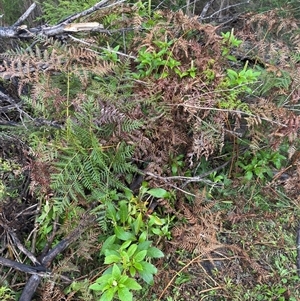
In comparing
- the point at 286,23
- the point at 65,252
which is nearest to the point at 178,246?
the point at 65,252

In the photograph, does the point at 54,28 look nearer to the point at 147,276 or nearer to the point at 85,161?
the point at 85,161

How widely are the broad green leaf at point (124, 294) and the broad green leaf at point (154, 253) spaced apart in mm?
236

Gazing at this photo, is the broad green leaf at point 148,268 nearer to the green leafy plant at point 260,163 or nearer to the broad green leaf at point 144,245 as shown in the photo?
the broad green leaf at point 144,245

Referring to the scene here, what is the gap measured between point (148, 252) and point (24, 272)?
656 millimetres

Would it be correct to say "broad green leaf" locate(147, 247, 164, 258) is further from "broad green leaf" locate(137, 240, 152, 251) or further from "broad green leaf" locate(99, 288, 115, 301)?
"broad green leaf" locate(99, 288, 115, 301)

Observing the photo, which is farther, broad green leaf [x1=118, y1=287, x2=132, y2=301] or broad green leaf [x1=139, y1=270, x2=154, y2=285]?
broad green leaf [x1=139, y1=270, x2=154, y2=285]

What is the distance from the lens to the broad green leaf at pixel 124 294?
1570 mm

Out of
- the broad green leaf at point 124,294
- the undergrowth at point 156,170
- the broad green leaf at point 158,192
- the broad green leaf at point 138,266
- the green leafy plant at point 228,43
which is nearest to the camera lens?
the broad green leaf at point 124,294

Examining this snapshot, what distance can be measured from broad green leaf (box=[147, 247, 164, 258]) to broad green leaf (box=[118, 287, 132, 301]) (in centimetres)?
24

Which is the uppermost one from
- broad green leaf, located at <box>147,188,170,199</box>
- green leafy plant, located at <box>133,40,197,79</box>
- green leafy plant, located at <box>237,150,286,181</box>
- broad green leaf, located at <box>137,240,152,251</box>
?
green leafy plant, located at <box>133,40,197,79</box>

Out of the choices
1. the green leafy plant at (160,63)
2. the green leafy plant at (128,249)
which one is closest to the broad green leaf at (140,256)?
the green leafy plant at (128,249)

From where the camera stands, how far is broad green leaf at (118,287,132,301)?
157cm

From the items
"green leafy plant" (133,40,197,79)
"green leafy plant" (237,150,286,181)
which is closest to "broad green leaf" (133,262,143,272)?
"green leafy plant" (237,150,286,181)

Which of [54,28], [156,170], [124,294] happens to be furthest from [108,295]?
[54,28]
